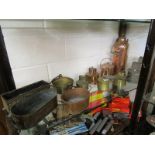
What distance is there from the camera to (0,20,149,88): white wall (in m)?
0.71

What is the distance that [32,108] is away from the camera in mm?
588

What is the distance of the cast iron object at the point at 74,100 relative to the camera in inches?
24.3

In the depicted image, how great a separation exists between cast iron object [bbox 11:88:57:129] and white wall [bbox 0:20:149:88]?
20cm

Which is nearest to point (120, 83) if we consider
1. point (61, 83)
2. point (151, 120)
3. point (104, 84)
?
point (104, 84)

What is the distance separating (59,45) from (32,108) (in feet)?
1.36

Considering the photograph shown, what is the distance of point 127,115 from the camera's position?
0.77 m

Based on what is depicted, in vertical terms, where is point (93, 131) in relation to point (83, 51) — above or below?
below

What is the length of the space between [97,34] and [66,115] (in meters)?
0.60

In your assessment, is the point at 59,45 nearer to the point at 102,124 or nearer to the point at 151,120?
the point at 102,124
